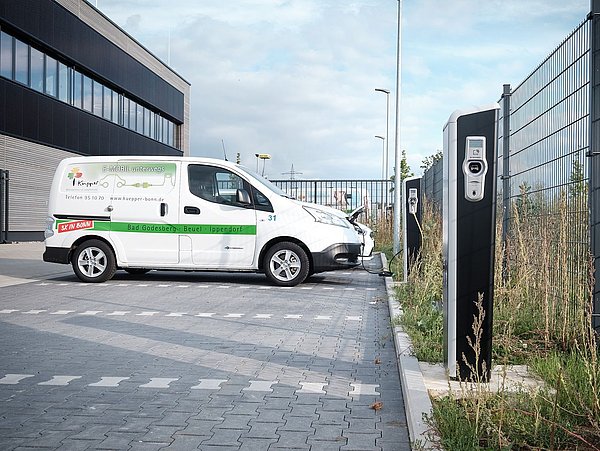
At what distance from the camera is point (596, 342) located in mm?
6277

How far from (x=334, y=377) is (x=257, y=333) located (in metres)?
2.47

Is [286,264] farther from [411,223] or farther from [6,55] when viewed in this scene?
[6,55]

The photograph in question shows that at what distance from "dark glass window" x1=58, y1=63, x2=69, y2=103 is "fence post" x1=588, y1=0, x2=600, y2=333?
27.5m

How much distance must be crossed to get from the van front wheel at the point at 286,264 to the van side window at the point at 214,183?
1.17m

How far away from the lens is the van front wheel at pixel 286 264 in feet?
45.3

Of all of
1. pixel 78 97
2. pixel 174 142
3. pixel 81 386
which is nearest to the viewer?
pixel 81 386

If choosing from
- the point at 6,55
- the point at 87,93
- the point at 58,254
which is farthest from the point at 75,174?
the point at 87,93

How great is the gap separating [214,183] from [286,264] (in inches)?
74.4

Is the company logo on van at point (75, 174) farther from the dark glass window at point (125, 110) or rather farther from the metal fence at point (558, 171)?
the dark glass window at point (125, 110)

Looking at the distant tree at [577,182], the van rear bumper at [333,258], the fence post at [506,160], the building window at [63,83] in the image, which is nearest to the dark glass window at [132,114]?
the building window at [63,83]

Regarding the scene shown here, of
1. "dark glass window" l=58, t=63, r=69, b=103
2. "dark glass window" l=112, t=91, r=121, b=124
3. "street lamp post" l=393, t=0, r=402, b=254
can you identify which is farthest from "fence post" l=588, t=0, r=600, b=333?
"dark glass window" l=112, t=91, r=121, b=124

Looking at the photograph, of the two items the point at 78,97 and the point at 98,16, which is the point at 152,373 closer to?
the point at 78,97

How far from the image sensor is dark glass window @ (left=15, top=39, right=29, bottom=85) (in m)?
27.2

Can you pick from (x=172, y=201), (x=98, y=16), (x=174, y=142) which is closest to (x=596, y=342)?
(x=172, y=201)
